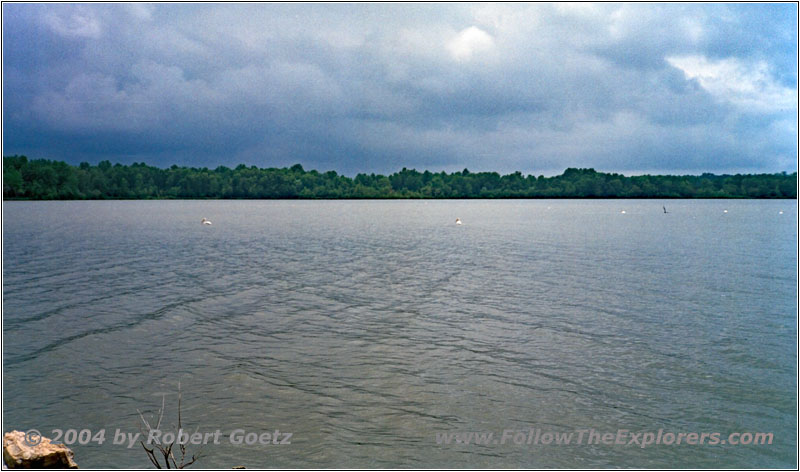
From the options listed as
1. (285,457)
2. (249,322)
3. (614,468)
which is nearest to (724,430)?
(614,468)

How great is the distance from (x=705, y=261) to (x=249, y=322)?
3027 cm

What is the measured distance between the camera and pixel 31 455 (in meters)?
7.88

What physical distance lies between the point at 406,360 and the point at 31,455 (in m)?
8.75

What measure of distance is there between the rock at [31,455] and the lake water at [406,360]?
1.60m

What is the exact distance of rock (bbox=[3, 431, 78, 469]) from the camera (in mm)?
7859

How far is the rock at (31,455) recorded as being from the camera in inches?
Result: 309

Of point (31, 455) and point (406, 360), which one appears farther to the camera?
point (406, 360)

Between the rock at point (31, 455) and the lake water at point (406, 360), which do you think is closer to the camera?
the rock at point (31, 455)

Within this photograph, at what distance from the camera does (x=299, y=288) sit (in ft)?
84.9

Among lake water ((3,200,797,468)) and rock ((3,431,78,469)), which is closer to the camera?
rock ((3,431,78,469))

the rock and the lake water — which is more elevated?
the rock

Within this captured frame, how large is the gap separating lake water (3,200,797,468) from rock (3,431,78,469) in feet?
5.24

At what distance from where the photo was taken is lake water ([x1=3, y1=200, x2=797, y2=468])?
10.4 m

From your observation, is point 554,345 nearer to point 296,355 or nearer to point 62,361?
point 296,355
